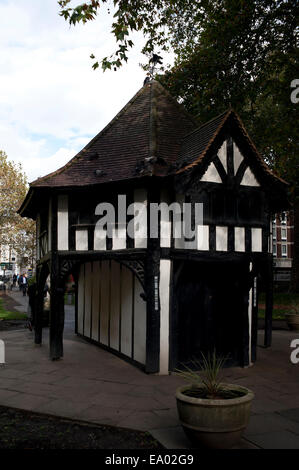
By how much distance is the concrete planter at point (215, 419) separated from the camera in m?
5.42

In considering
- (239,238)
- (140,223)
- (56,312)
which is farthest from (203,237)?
(56,312)

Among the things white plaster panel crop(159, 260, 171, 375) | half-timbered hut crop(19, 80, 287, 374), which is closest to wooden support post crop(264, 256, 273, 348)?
half-timbered hut crop(19, 80, 287, 374)

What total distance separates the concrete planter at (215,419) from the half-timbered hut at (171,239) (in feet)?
16.1

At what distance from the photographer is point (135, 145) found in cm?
1242

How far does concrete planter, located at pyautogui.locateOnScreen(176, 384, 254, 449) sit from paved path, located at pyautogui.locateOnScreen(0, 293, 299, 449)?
55 cm

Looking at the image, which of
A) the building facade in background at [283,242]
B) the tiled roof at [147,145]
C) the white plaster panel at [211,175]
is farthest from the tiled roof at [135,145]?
the building facade in background at [283,242]

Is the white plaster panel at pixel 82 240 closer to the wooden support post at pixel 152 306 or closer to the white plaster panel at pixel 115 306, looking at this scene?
the white plaster panel at pixel 115 306

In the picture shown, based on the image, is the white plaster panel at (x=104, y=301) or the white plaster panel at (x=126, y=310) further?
the white plaster panel at (x=104, y=301)

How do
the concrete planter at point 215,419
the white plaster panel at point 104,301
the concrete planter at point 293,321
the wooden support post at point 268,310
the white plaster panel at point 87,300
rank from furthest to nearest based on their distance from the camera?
the concrete planter at point 293,321
the white plaster panel at point 87,300
the wooden support post at point 268,310
the white plaster panel at point 104,301
the concrete planter at point 215,419

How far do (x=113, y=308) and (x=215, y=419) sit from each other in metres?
7.71

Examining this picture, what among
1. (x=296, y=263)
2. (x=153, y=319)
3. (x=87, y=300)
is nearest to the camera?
(x=153, y=319)

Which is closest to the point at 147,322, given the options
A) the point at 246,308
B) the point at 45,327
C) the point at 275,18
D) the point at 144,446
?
the point at 246,308

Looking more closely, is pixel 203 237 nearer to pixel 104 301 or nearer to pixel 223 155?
pixel 223 155

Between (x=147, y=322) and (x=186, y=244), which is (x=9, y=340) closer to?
(x=147, y=322)
